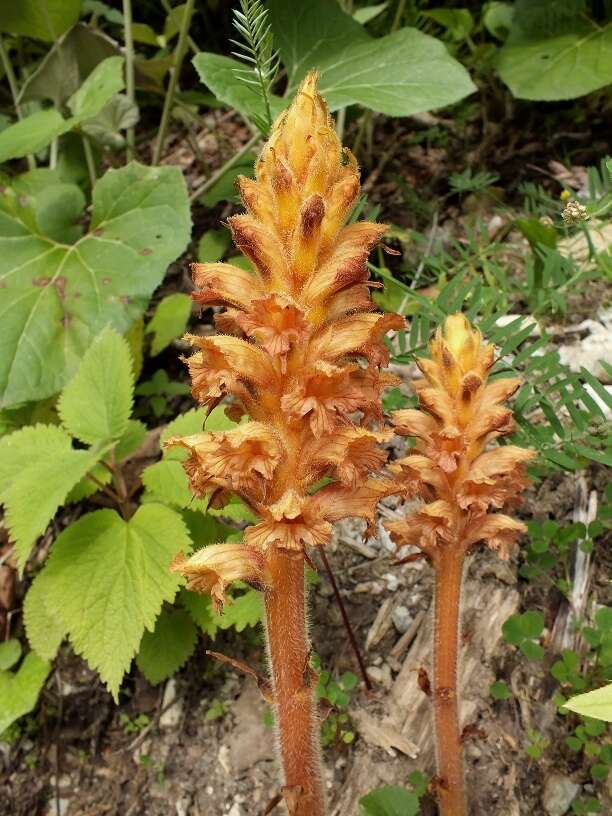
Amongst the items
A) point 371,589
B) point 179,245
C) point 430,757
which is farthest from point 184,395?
point 430,757

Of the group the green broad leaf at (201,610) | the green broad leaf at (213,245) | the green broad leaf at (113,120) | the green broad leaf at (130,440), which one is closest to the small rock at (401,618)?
the green broad leaf at (201,610)

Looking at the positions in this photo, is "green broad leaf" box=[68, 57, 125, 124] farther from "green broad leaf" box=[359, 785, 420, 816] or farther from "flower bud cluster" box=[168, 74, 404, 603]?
"green broad leaf" box=[359, 785, 420, 816]

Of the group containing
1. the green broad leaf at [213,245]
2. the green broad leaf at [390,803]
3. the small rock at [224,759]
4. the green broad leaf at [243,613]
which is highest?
the green broad leaf at [213,245]

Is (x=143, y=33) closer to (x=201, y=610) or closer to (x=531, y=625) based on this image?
(x=201, y=610)

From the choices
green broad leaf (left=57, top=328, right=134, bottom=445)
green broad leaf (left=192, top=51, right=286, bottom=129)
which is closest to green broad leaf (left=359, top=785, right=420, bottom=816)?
green broad leaf (left=57, top=328, right=134, bottom=445)

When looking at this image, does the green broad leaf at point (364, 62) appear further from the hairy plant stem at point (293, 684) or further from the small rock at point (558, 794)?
the small rock at point (558, 794)
